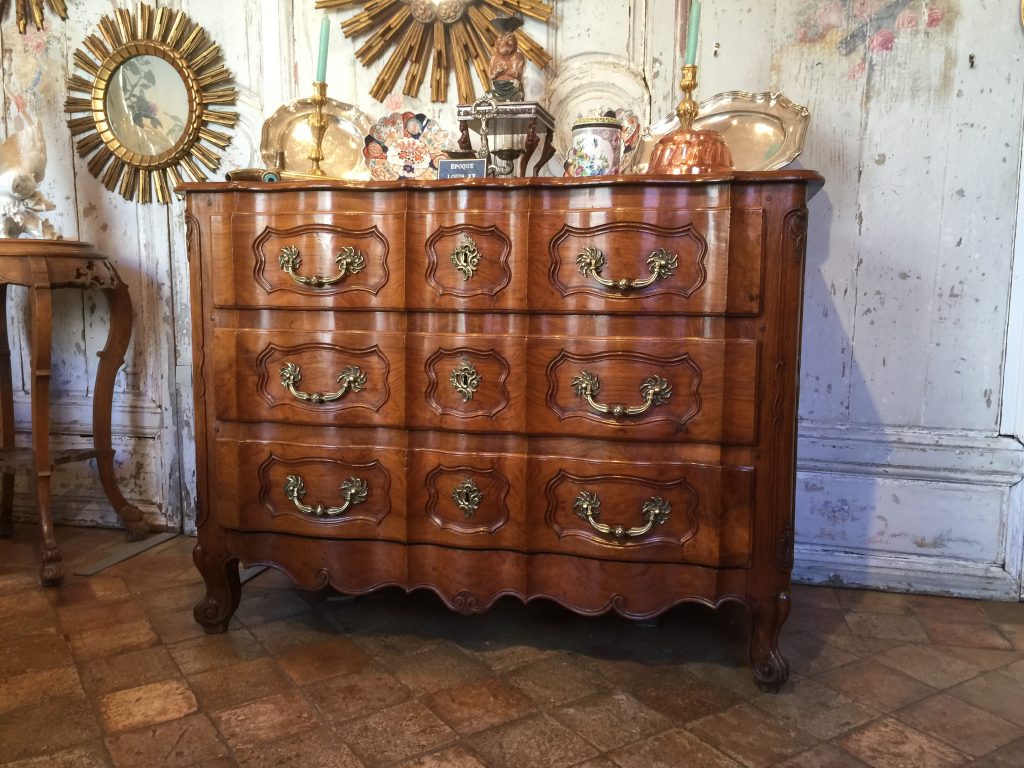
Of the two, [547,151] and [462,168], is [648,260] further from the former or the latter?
[547,151]

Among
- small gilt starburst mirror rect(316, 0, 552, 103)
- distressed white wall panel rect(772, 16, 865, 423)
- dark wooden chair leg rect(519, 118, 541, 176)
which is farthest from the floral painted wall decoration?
dark wooden chair leg rect(519, 118, 541, 176)

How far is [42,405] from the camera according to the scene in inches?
95.6

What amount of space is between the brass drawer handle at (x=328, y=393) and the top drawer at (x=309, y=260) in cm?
15

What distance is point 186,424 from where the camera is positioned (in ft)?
9.34

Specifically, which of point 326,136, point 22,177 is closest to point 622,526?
point 326,136

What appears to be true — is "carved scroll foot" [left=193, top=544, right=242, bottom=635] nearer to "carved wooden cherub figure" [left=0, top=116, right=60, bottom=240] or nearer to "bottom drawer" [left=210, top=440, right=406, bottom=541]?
"bottom drawer" [left=210, top=440, right=406, bottom=541]

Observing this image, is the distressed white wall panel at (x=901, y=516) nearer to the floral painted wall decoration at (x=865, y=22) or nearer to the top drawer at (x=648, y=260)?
the top drawer at (x=648, y=260)

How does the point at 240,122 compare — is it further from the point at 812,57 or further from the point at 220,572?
the point at 812,57

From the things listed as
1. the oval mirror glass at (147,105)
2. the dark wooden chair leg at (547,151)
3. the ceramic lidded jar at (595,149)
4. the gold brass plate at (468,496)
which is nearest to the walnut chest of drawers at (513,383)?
the gold brass plate at (468,496)

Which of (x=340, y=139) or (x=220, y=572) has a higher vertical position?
(x=340, y=139)

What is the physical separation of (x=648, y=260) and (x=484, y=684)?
106cm

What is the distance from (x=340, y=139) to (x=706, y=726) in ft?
6.77

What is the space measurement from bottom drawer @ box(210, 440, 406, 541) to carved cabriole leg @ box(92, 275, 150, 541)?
1076 millimetres

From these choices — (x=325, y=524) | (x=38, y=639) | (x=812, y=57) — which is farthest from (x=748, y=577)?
(x=38, y=639)
